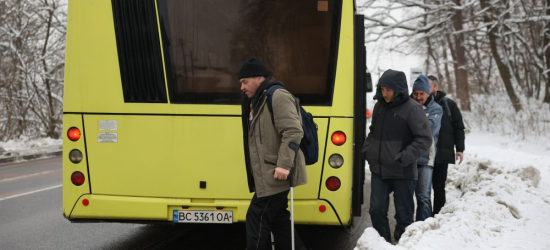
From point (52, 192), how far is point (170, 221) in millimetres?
5716

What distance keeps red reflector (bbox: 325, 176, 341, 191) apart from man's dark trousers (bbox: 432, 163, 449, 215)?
2.00 meters

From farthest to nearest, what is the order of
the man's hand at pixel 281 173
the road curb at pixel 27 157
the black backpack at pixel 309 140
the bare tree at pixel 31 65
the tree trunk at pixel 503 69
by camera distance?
the bare tree at pixel 31 65 < the tree trunk at pixel 503 69 < the road curb at pixel 27 157 < the black backpack at pixel 309 140 < the man's hand at pixel 281 173

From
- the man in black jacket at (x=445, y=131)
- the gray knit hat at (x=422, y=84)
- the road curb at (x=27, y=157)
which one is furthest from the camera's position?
the road curb at (x=27, y=157)

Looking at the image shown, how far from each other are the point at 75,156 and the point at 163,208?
92 cm

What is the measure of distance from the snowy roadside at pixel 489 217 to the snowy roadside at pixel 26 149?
13.1m

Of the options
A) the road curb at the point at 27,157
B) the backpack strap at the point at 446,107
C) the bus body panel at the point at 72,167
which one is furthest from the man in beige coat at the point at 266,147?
the road curb at the point at 27,157

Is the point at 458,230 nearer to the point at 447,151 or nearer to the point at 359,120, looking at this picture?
the point at 359,120

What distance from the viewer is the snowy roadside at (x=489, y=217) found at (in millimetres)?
4406

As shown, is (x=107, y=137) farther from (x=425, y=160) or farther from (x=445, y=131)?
(x=445, y=131)

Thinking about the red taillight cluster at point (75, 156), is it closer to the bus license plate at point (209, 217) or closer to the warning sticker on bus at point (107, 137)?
the warning sticker on bus at point (107, 137)

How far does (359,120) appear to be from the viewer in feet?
17.5

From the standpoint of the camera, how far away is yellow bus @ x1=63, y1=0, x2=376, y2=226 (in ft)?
16.0

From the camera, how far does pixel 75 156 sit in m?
4.96

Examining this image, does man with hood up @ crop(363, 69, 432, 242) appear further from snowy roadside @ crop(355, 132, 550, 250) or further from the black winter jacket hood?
snowy roadside @ crop(355, 132, 550, 250)
